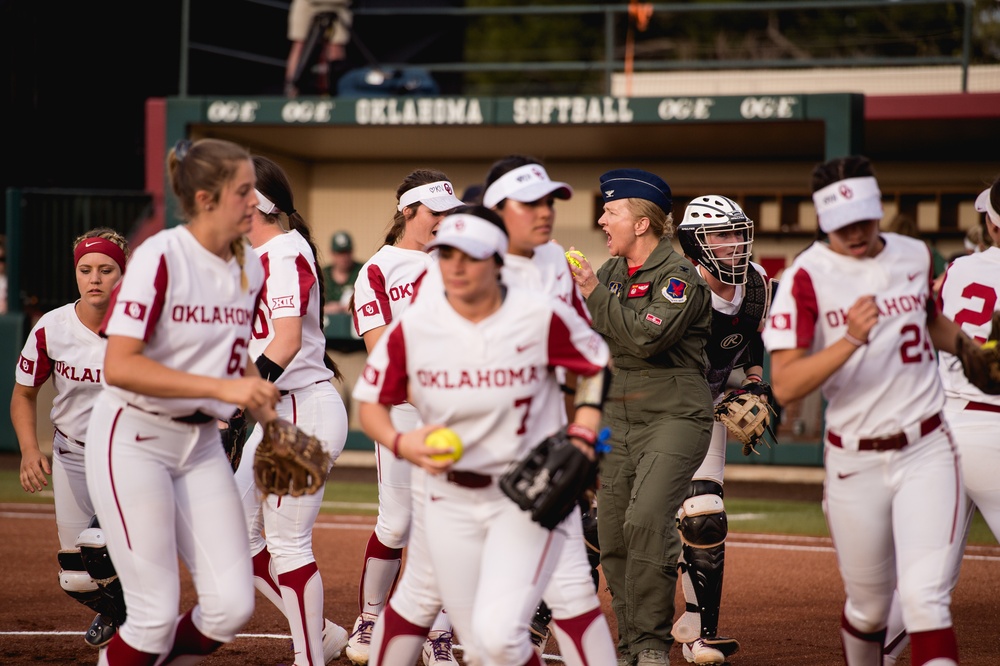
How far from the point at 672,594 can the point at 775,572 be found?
123 inches

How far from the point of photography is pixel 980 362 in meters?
4.37

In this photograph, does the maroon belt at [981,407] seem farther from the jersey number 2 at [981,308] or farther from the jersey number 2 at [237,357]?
the jersey number 2 at [237,357]

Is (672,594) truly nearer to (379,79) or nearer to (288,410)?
(288,410)

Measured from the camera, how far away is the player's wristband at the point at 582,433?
3.96 m

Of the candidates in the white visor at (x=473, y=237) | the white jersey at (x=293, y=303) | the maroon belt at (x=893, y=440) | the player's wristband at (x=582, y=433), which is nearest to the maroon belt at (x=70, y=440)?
the white jersey at (x=293, y=303)

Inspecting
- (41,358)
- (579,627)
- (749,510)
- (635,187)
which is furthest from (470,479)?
(749,510)

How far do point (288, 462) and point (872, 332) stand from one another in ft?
6.80

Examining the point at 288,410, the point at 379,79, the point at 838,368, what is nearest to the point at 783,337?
the point at 838,368

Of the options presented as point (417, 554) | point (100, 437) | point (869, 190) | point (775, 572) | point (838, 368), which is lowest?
point (775, 572)

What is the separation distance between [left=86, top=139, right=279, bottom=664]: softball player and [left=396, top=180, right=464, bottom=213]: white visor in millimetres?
1661

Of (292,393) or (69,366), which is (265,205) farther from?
(69,366)

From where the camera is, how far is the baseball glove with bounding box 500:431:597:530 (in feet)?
12.4

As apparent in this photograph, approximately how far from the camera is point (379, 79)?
49.9 ft

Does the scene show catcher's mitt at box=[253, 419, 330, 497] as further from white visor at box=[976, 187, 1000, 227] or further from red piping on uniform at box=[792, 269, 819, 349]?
white visor at box=[976, 187, 1000, 227]
